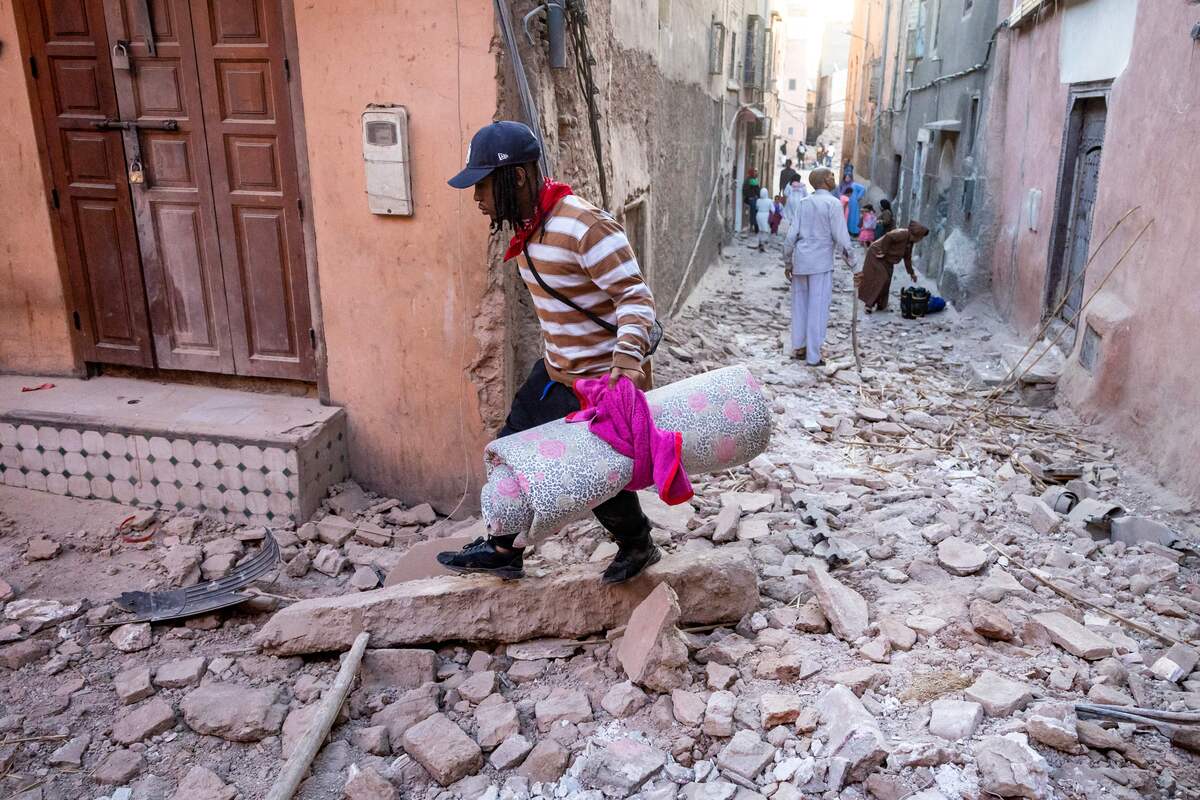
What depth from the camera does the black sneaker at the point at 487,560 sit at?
10.9ft

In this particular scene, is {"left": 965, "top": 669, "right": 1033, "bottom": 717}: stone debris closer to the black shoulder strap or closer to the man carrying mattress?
the man carrying mattress

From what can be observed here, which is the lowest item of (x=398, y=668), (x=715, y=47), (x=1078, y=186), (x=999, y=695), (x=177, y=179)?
(x=398, y=668)

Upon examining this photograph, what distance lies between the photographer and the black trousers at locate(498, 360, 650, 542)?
126 inches

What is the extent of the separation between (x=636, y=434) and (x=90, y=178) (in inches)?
152

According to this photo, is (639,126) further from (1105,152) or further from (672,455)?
(672,455)

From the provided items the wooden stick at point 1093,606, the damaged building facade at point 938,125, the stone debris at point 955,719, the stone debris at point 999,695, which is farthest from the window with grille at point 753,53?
the stone debris at point 955,719

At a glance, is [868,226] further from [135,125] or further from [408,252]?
[135,125]

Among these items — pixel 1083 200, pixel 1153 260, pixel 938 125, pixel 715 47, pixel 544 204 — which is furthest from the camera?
pixel 938 125

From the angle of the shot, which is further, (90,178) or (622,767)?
(90,178)

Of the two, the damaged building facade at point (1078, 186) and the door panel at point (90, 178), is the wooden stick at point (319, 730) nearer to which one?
the door panel at point (90, 178)

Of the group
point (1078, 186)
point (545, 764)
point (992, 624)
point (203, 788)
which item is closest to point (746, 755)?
point (545, 764)

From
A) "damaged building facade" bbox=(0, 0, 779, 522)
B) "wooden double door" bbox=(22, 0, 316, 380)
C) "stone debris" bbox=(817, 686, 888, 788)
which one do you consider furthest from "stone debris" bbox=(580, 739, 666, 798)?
"wooden double door" bbox=(22, 0, 316, 380)

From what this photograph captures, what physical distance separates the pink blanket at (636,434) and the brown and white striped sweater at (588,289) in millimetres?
105

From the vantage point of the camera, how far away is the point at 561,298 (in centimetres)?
303
